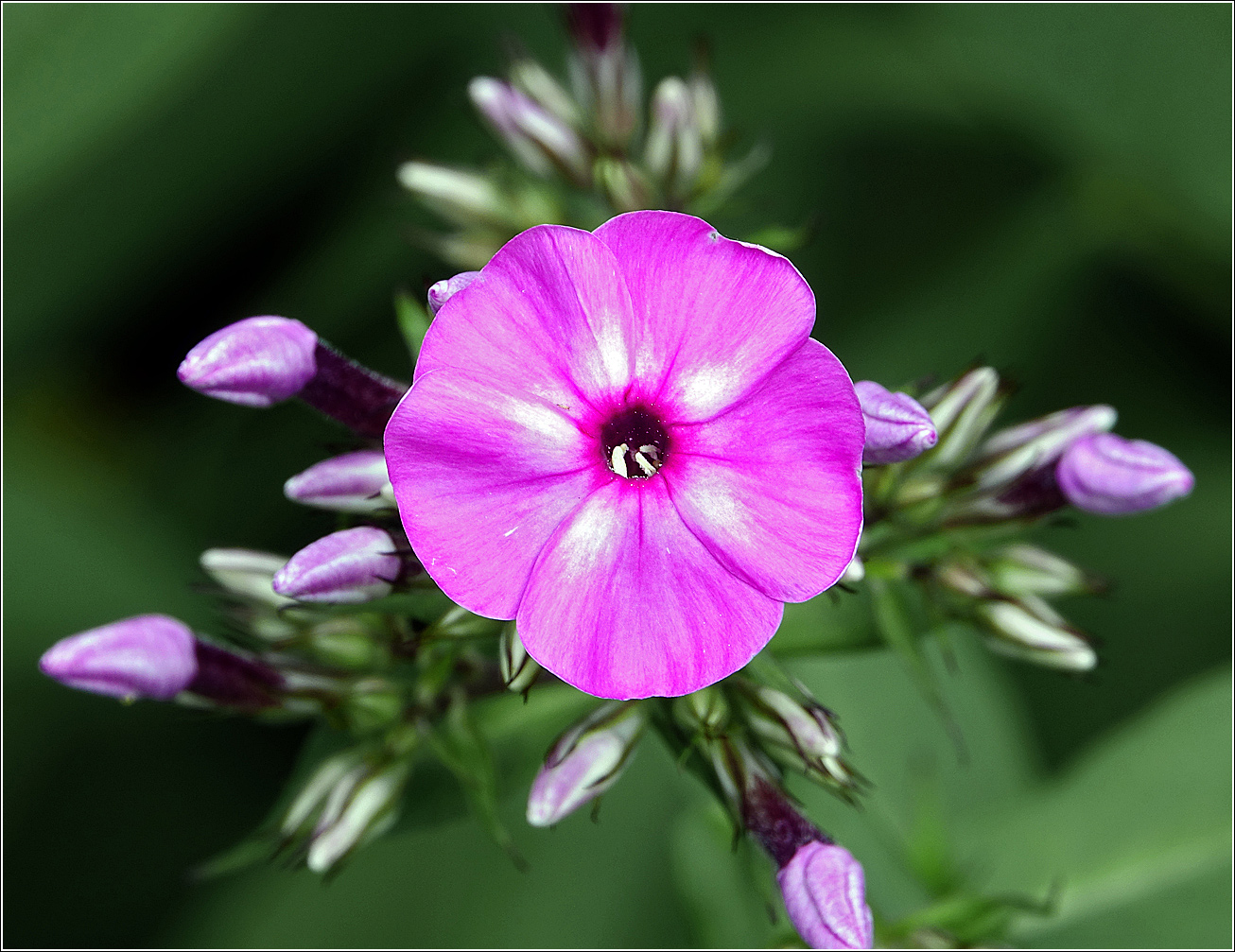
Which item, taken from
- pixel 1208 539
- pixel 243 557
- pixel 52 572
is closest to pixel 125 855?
pixel 52 572

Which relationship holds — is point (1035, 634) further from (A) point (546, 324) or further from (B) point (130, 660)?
(B) point (130, 660)

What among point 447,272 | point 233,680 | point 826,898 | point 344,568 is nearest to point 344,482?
point 344,568

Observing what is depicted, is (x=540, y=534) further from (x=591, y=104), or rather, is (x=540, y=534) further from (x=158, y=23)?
(x=158, y=23)

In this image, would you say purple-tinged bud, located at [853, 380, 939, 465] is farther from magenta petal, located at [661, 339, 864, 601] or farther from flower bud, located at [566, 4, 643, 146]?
flower bud, located at [566, 4, 643, 146]

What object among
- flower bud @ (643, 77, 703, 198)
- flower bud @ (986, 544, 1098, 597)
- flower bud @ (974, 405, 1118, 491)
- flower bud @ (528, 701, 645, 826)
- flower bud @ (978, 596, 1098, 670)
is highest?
flower bud @ (643, 77, 703, 198)

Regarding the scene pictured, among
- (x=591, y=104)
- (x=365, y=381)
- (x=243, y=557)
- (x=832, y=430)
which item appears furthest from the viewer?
(x=591, y=104)

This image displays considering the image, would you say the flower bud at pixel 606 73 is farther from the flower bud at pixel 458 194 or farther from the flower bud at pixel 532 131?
the flower bud at pixel 458 194

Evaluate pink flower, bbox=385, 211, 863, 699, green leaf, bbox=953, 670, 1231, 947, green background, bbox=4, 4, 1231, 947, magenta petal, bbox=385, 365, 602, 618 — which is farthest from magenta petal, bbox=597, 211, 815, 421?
green leaf, bbox=953, 670, 1231, 947
